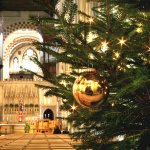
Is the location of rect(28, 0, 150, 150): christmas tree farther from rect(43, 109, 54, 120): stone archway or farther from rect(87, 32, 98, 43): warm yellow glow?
rect(43, 109, 54, 120): stone archway

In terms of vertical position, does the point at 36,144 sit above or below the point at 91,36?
below

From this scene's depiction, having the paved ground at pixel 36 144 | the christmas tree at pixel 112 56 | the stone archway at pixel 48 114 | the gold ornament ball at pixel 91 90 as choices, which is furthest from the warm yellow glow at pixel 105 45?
the stone archway at pixel 48 114

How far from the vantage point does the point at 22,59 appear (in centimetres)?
3138

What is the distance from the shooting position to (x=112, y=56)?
2.08 metres

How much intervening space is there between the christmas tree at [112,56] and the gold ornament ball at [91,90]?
0.09ft

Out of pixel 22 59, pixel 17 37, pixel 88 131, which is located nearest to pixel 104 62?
pixel 88 131

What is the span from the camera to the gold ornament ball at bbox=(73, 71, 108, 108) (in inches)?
80.0

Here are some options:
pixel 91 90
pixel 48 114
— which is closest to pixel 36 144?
pixel 91 90

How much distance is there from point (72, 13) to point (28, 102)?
Result: 21.9 metres

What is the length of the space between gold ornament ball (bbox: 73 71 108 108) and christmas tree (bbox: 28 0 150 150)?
0.09ft

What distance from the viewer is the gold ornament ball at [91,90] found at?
6.67 feet

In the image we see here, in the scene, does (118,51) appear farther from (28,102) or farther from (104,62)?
(28,102)

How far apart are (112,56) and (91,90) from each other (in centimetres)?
19

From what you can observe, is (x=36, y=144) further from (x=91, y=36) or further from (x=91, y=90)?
(x=91, y=90)
